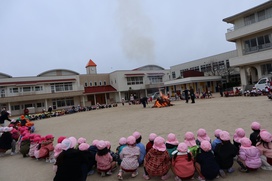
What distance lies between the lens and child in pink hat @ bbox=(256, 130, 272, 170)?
3.44 meters

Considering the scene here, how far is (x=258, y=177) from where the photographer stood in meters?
3.29

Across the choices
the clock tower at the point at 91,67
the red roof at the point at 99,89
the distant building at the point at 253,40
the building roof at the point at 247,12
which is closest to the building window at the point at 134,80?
the red roof at the point at 99,89

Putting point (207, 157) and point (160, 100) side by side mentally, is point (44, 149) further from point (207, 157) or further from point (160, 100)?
point (160, 100)

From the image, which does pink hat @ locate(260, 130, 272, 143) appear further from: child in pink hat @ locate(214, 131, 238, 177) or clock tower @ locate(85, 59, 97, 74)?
clock tower @ locate(85, 59, 97, 74)

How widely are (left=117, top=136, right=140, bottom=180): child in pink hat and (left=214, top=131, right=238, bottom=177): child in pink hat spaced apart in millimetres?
Answer: 1541

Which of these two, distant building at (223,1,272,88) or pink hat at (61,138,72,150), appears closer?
pink hat at (61,138,72,150)

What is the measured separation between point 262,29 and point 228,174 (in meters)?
21.8

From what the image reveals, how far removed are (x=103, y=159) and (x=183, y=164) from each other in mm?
1657

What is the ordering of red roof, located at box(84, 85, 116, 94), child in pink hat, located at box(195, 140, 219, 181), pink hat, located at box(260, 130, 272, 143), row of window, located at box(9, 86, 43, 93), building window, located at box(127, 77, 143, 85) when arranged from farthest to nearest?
building window, located at box(127, 77, 143, 85), red roof, located at box(84, 85, 116, 94), row of window, located at box(9, 86, 43, 93), pink hat, located at box(260, 130, 272, 143), child in pink hat, located at box(195, 140, 219, 181)

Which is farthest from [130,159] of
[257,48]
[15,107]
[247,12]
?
[15,107]

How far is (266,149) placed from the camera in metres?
3.46

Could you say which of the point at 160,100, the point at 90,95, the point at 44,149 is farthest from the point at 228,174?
the point at 90,95

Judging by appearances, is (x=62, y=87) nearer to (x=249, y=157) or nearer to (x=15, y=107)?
(x=15, y=107)

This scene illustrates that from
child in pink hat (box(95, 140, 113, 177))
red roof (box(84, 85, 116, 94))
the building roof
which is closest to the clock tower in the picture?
red roof (box(84, 85, 116, 94))
